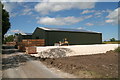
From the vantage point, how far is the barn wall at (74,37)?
24.8 meters

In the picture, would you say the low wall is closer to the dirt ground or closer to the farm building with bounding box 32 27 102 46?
the dirt ground

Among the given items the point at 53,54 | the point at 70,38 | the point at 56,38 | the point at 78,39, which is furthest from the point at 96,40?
the point at 53,54

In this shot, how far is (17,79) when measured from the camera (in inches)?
232

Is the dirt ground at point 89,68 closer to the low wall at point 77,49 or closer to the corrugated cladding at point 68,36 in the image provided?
the low wall at point 77,49

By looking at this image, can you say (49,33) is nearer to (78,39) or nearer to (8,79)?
(78,39)

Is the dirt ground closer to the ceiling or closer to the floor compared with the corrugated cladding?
closer to the floor

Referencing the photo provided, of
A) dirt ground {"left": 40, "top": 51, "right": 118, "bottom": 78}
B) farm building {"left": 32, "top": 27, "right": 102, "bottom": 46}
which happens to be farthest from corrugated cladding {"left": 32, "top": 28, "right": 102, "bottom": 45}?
dirt ground {"left": 40, "top": 51, "right": 118, "bottom": 78}

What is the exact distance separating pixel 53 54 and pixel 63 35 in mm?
12203

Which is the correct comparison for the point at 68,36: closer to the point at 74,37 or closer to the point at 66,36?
the point at 66,36

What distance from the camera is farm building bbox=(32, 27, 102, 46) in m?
24.6

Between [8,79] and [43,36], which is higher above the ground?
[43,36]

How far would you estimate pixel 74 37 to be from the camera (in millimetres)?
27906

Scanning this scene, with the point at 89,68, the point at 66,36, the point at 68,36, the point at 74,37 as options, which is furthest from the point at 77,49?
the point at 74,37

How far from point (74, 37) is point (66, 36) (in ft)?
7.06
